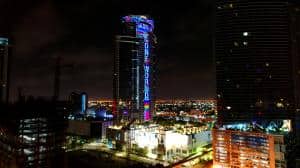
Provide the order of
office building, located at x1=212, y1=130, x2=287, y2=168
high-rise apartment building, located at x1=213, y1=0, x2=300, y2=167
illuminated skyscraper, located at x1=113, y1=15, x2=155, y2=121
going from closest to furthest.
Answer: office building, located at x1=212, y1=130, x2=287, y2=168
high-rise apartment building, located at x1=213, y1=0, x2=300, y2=167
illuminated skyscraper, located at x1=113, y1=15, x2=155, y2=121

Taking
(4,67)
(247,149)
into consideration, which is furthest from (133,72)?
(247,149)

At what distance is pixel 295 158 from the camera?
77.9 feet

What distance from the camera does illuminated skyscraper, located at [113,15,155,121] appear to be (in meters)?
55.1

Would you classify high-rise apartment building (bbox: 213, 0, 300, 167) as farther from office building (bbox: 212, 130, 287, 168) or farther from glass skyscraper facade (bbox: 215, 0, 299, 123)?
office building (bbox: 212, 130, 287, 168)

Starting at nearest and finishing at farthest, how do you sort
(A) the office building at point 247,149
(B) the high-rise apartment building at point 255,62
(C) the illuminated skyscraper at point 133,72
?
(A) the office building at point 247,149 < (B) the high-rise apartment building at point 255,62 < (C) the illuminated skyscraper at point 133,72

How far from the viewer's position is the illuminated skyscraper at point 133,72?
5506 centimetres

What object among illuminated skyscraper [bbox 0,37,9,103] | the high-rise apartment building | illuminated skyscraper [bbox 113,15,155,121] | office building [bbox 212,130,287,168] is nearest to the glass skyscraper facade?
the high-rise apartment building

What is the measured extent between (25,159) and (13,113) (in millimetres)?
4155

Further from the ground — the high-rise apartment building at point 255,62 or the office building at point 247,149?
the high-rise apartment building at point 255,62

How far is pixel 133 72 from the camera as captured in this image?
55.7 m

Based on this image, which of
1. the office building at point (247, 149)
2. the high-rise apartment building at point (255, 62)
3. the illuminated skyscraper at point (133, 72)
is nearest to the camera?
the office building at point (247, 149)

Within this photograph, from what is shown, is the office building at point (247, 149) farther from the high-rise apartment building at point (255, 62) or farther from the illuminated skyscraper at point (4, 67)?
the illuminated skyscraper at point (4, 67)

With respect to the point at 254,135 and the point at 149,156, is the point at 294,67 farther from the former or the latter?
the point at 149,156

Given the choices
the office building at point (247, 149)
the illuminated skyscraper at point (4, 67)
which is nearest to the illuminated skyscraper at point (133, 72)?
the illuminated skyscraper at point (4, 67)
